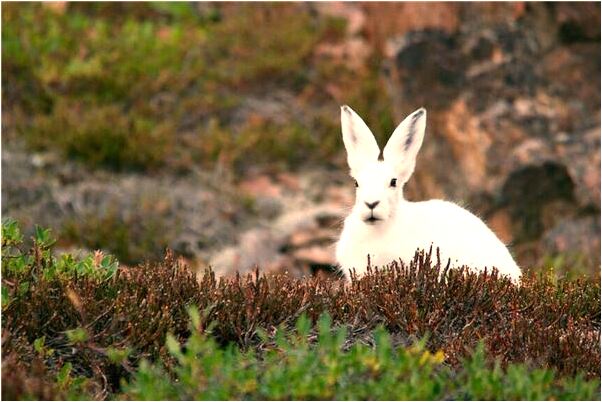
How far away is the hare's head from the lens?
6.33m

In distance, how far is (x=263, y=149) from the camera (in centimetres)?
1364

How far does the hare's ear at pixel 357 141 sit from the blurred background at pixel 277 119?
368cm

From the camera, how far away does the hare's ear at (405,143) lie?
21.0ft

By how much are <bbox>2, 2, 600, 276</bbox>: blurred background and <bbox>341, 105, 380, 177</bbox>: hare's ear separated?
3.68m

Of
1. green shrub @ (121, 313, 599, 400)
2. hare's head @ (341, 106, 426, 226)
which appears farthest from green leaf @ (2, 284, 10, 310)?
hare's head @ (341, 106, 426, 226)

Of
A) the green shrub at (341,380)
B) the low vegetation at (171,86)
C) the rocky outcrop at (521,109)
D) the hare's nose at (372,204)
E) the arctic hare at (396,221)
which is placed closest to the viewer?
the green shrub at (341,380)

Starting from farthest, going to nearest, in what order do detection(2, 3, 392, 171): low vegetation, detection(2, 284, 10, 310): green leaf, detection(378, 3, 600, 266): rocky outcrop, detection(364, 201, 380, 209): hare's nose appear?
detection(2, 3, 392, 171): low vegetation, detection(378, 3, 600, 266): rocky outcrop, detection(364, 201, 380, 209): hare's nose, detection(2, 284, 10, 310): green leaf

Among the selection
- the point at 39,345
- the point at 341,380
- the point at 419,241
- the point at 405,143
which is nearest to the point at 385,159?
the point at 405,143

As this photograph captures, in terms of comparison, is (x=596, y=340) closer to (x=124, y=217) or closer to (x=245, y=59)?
(x=124, y=217)

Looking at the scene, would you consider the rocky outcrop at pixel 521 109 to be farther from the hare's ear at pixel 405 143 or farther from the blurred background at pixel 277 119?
the hare's ear at pixel 405 143

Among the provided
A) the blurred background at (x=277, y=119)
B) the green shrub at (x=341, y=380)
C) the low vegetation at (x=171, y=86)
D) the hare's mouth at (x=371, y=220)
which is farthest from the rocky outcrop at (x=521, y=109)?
the green shrub at (x=341, y=380)

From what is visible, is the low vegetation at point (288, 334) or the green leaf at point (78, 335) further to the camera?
the green leaf at point (78, 335)

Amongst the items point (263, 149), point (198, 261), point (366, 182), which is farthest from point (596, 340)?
point (263, 149)

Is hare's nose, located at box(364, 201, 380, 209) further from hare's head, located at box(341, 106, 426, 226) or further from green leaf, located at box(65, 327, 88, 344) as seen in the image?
green leaf, located at box(65, 327, 88, 344)
